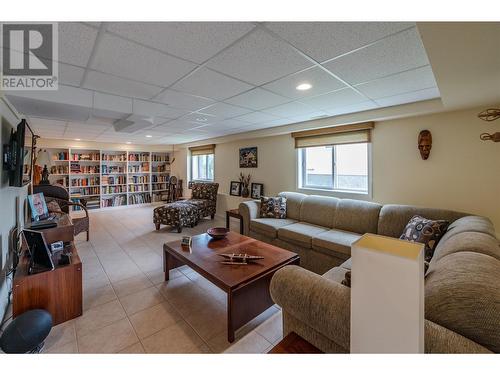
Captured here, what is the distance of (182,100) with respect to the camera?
255 centimetres

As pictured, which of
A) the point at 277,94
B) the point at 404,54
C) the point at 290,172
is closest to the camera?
the point at 404,54

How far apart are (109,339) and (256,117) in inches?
Result: 121

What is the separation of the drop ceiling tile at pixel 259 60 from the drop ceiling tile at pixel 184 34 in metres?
0.09

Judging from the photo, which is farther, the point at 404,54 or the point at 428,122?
the point at 428,122

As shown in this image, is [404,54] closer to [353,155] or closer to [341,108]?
[341,108]

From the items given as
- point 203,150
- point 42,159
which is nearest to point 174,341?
point 42,159

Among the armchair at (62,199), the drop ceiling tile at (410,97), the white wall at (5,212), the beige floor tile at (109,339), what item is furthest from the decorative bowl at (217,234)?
the armchair at (62,199)

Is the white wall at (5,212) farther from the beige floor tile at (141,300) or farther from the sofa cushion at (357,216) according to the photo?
the sofa cushion at (357,216)

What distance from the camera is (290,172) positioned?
4281mm

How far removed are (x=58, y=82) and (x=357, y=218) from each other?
3.56m

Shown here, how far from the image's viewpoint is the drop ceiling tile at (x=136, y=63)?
140 centimetres

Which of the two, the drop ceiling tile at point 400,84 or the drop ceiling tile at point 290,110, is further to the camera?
the drop ceiling tile at point 290,110

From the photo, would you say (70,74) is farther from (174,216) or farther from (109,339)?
(174,216)
